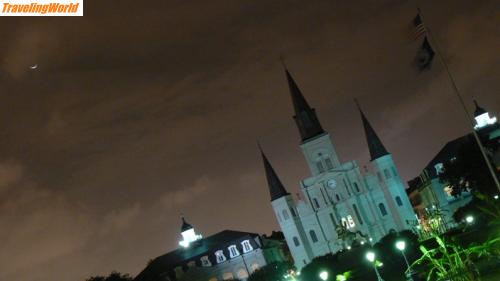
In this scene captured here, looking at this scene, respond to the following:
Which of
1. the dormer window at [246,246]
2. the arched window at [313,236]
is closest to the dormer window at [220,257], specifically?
the dormer window at [246,246]

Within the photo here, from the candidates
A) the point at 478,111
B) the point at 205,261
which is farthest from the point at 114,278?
the point at 478,111

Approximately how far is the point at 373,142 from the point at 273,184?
1782 cm

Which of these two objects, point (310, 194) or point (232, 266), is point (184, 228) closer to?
point (232, 266)

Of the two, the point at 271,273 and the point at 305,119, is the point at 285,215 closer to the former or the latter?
the point at 305,119

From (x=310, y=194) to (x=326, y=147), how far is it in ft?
26.2

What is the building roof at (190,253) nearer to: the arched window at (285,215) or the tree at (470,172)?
the arched window at (285,215)

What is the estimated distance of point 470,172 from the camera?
74500mm

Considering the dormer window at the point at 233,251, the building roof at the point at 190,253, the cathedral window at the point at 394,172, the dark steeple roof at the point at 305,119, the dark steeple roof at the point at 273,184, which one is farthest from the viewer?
the dark steeple roof at the point at 273,184

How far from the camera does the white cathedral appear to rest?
345ft

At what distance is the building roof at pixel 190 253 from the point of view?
10981 cm

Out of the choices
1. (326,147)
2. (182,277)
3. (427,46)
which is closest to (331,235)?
(326,147)

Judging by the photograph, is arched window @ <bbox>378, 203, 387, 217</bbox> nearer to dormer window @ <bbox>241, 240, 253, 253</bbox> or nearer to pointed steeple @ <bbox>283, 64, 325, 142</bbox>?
pointed steeple @ <bbox>283, 64, 325, 142</bbox>

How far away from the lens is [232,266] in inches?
4333

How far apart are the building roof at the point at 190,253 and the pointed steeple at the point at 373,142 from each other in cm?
2354
